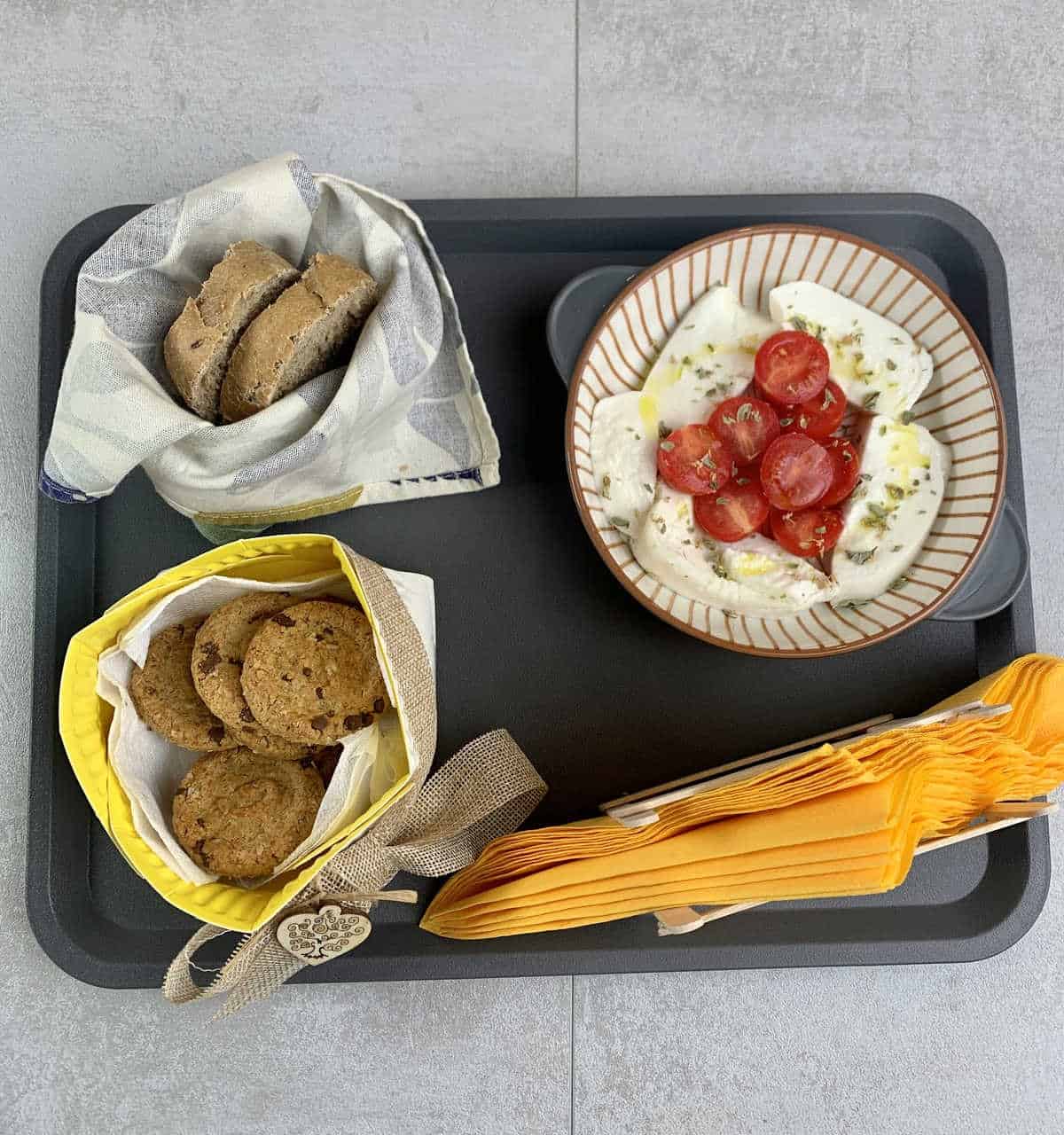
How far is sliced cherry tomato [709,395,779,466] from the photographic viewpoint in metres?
0.70

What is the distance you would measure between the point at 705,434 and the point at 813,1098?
55cm

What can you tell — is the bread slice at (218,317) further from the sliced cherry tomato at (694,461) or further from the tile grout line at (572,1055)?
the tile grout line at (572,1055)

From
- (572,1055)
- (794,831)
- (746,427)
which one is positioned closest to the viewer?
(794,831)

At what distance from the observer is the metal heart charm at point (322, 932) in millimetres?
667

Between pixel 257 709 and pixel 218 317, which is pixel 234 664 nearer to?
pixel 257 709

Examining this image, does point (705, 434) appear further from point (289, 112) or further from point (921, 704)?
point (289, 112)

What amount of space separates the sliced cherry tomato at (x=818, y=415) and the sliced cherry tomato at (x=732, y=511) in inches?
1.9

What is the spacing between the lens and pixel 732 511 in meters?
0.70

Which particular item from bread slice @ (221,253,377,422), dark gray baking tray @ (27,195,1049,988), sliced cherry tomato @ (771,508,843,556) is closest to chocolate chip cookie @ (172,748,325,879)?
dark gray baking tray @ (27,195,1049,988)

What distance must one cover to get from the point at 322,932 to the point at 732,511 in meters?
0.39

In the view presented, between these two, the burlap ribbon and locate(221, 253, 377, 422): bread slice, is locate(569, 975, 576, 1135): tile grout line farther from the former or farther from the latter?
locate(221, 253, 377, 422): bread slice

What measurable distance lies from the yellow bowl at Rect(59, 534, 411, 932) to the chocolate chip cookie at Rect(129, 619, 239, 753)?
0.03 m

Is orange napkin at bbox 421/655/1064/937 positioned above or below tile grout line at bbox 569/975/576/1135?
above

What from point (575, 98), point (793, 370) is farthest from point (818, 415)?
point (575, 98)
